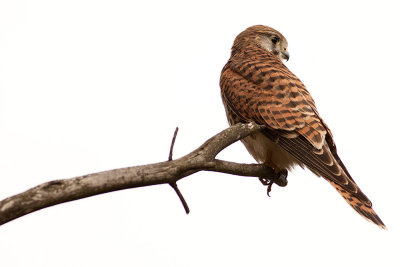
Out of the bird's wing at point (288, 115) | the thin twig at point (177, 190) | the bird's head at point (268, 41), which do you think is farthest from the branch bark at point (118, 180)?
the bird's head at point (268, 41)

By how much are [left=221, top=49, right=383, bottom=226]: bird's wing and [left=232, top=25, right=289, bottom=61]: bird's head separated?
2.63 feet

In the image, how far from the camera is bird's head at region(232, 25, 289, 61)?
6707 mm

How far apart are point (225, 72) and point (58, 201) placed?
3.18 metres

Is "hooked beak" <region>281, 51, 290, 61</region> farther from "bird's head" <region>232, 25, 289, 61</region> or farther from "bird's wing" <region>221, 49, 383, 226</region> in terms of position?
"bird's wing" <region>221, 49, 383, 226</region>

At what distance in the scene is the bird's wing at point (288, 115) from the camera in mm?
4695

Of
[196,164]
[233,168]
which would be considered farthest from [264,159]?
[196,164]

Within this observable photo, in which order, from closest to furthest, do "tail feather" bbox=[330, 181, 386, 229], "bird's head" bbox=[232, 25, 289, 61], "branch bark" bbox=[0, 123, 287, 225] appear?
1. "branch bark" bbox=[0, 123, 287, 225]
2. "tail feather" bbox=[330, 181, 386, 229]
3. "bird's head" bbox=[232, 25, 289, 61]

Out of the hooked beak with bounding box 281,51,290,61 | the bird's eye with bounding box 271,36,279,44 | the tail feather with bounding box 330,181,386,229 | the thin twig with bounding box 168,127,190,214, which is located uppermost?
the bird's eye with bounding box 271,36,279,44

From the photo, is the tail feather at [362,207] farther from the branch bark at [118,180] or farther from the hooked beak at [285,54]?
the hooked beak at [285,54]

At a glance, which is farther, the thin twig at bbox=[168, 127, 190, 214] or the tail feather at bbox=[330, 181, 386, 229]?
the tail feather at bbox=[330, 181, 386, 229]

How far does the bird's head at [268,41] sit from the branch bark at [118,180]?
3093mm

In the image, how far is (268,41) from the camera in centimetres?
674

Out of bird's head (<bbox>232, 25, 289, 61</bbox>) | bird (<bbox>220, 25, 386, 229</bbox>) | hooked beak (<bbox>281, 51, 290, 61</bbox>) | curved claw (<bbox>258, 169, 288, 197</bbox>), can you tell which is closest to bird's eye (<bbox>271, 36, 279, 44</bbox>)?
bird's head (<bbox>232, 25, 289, 61</bbox>)

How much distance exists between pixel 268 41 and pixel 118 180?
400cm
